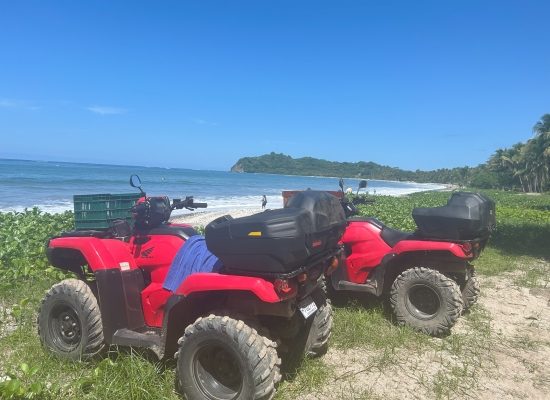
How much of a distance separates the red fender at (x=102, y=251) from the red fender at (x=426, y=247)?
3.17m

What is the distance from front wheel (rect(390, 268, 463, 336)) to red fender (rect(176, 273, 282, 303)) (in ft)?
9.34

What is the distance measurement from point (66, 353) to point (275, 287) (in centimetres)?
222

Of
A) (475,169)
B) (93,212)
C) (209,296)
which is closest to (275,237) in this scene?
(209,296)

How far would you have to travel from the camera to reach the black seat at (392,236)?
572 cm

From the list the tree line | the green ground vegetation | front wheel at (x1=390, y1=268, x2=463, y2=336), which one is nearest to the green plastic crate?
the green ground vegetation

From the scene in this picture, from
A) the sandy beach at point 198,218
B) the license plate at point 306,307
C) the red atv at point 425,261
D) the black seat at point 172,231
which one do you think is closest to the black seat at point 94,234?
the black seat at point 172,231

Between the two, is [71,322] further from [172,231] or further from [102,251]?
[172,231]

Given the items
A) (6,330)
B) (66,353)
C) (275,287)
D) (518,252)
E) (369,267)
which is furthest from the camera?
(518,252)

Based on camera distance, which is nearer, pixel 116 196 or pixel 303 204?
pixel 303 204

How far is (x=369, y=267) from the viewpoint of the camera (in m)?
5.87

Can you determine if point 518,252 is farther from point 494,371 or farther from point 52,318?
point 52,318

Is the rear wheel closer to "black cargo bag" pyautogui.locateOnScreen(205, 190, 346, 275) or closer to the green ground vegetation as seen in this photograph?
the green ground vegetation

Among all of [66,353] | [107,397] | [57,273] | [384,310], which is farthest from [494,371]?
[57,273]

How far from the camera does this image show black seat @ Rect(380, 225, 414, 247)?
572 cm
